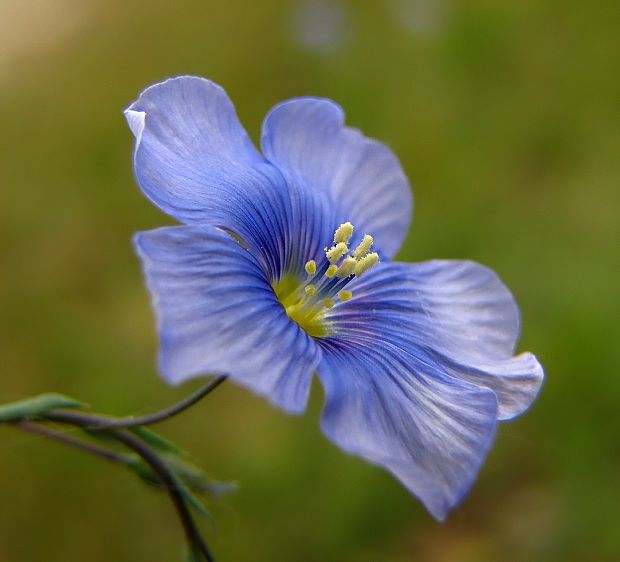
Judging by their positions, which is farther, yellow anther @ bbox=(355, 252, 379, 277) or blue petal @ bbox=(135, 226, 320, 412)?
yellow anther @ bbox=(355, 252, 379, 277)

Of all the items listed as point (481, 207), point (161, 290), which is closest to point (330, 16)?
point (481, 207)

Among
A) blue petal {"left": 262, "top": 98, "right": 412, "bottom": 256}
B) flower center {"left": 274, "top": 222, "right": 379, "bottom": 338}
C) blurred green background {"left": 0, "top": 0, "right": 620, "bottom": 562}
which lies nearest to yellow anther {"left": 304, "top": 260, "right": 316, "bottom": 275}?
flower center {"left": 274, "top": 222, "right": 379, "bottom": 338}

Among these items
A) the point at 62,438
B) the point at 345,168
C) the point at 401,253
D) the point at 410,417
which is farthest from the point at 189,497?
the point at 401,253

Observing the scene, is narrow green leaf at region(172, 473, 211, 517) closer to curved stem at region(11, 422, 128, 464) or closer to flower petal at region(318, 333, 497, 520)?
curved stem at region(11, 422, 128, 464)

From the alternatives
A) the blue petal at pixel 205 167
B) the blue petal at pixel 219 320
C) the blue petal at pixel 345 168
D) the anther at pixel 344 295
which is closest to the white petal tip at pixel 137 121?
the blue petal at pixel 205 167

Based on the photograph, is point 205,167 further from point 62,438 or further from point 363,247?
point 62,438

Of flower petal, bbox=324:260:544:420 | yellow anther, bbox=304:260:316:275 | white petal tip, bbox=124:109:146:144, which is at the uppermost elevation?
white petal tip, bbox=124:109:146:144

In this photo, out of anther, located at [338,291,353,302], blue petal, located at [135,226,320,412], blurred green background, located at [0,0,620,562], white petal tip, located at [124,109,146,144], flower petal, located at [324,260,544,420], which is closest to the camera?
blue petal, located at [135,226,320,412]

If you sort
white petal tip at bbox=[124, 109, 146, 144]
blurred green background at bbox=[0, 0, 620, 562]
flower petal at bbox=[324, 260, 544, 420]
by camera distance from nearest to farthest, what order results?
white petal tip at bbox=[124, 109, 146, 144] → flower petal at bbox=[324, 260, 544, 420] → blurred green background at bbox=[0, 0, 620, 562]
